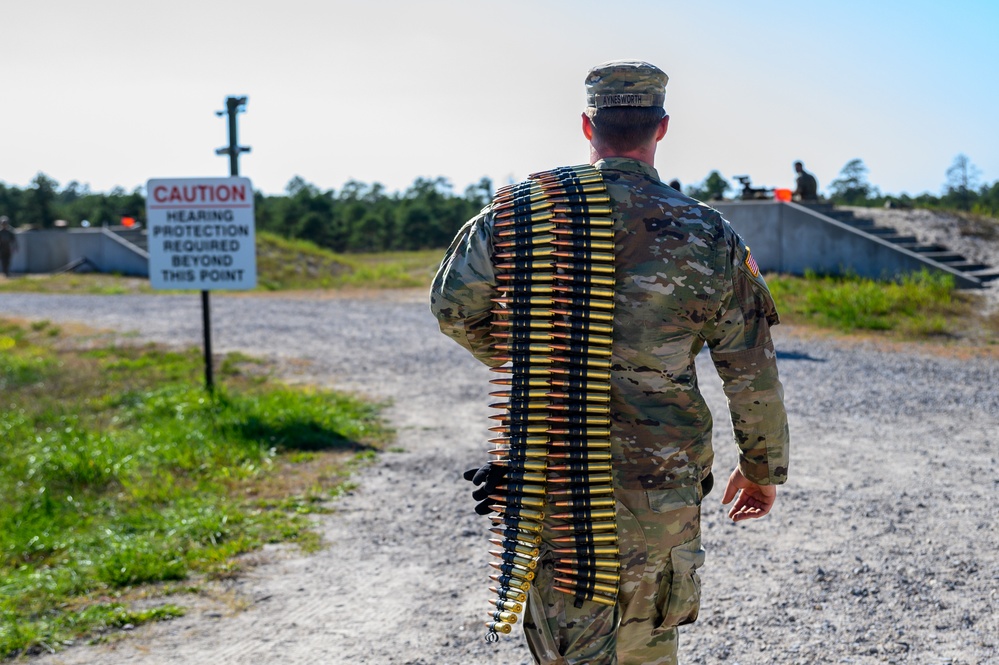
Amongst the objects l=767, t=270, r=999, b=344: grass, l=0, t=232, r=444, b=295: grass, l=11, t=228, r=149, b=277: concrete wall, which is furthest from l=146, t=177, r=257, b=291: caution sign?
l=11, t=228, r=149, b=277: concrete wall

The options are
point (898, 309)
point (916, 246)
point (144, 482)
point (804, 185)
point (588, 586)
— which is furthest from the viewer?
point (804, 185)

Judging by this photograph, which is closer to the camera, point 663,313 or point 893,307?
point 663,313

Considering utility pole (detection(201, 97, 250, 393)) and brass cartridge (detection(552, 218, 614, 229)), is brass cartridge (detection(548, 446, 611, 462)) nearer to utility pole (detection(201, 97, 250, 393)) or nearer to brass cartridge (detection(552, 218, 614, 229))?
brass cartridge (detection(552, 218, 614, 229))

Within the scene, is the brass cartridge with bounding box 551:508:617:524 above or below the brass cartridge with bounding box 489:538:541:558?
above

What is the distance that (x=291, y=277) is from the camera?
25.6 metres

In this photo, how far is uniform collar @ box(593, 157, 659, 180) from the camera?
2596 mm

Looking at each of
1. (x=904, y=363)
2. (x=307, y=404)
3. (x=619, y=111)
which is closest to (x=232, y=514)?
(x=307, y=404)

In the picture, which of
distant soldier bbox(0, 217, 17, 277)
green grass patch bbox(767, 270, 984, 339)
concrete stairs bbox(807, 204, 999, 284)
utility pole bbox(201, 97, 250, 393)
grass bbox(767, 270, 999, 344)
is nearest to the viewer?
utility pole bbox(201, 97, 250, 393)

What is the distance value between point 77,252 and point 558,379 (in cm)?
2948

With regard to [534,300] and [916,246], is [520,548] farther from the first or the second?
[916,246]

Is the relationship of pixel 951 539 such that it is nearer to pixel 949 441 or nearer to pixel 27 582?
pixel 949 441

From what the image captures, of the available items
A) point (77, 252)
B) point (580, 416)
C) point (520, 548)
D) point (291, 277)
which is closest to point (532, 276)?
point (580, 416)

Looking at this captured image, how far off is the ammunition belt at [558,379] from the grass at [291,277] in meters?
19.7

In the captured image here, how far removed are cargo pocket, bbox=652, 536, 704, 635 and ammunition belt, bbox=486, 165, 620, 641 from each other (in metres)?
0.21
